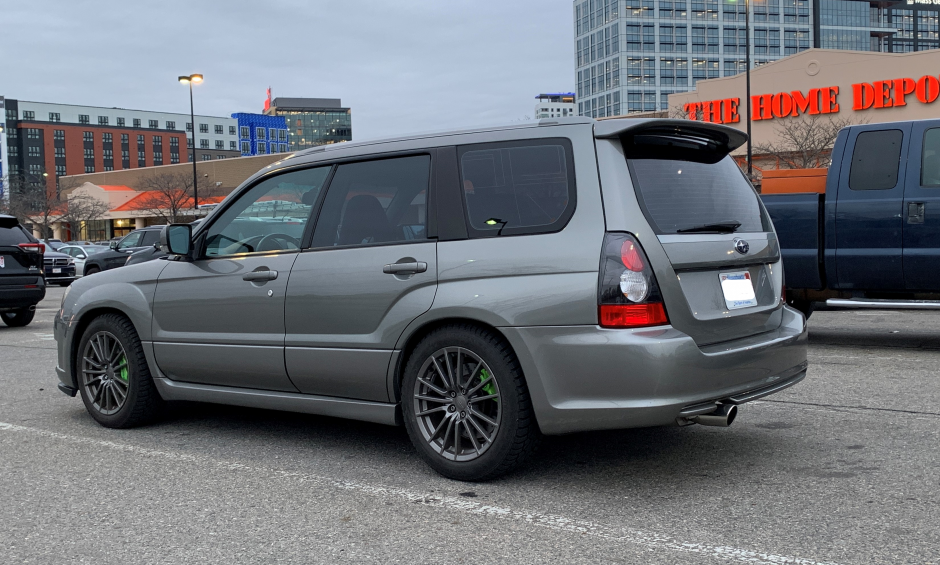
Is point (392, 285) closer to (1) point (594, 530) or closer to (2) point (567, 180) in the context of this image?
(2) point (567, 180)

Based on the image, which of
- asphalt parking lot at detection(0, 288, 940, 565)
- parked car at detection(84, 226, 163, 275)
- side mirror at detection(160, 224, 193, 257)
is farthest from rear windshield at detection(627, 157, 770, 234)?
parked car at detection(84, 226, 163, 275)

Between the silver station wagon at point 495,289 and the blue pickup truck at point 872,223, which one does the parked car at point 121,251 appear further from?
the silver station wagon at point 495,289

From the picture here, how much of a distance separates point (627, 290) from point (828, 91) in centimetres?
4761

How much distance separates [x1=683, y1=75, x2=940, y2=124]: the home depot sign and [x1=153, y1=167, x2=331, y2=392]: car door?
38.7 metres

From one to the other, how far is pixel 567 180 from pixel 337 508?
186 centimetres

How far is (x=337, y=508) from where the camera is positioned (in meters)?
3.92

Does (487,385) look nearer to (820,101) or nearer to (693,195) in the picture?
(693,195)

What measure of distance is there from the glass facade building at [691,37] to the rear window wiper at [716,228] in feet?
429

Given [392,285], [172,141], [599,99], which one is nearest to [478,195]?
[392,285]

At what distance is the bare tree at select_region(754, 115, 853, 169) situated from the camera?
133ft

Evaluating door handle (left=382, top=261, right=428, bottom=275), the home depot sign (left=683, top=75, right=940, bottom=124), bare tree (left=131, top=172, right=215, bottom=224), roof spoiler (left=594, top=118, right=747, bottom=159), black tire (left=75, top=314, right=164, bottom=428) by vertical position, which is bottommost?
black tire (left=75, top=314, right=164, bottom=428)

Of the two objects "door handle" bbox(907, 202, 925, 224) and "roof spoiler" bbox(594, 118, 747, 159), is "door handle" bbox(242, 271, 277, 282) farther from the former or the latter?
"door handle" bbox(907, 202, 925, 224)

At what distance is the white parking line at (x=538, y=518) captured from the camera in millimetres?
3223

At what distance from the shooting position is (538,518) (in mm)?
3711
